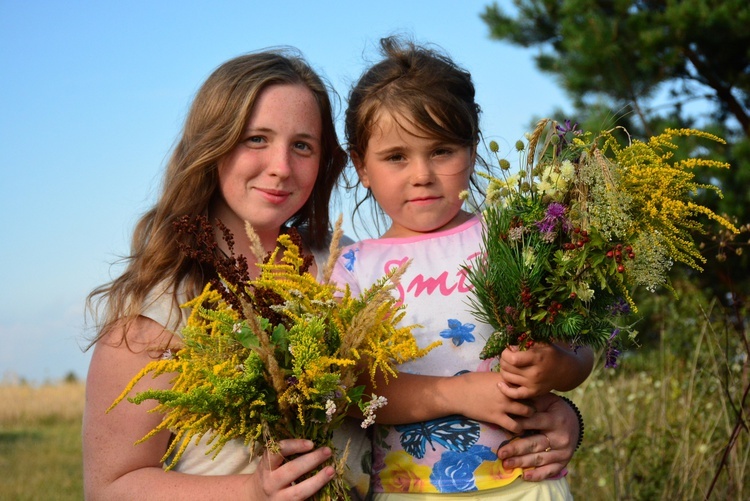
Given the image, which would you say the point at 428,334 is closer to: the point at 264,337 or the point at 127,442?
the point at 264,337

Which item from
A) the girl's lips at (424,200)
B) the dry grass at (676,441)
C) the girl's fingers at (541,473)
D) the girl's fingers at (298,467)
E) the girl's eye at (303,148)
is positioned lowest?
the dry grass at (676,441)

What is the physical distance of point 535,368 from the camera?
251 cm

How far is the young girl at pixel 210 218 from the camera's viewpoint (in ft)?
9.36

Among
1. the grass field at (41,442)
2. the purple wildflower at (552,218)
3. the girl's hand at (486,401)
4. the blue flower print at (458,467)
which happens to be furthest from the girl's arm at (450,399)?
the grass field at (41,442)

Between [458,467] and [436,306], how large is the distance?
1.84 feet

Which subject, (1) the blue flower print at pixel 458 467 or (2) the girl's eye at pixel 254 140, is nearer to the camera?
(1) the blue flower print at pixel 458 467

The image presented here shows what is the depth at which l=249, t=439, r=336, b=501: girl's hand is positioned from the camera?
7.61 ft

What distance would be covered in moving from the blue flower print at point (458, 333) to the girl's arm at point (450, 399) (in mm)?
163

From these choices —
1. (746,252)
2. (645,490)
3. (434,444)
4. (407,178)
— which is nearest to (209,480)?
(434,444)

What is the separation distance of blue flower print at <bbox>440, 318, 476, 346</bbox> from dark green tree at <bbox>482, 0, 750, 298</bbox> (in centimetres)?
622

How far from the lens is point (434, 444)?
2.73 m

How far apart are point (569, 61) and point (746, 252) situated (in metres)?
3.08

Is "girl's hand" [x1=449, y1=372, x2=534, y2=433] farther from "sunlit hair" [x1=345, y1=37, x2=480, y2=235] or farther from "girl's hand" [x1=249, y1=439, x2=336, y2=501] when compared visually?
"sunlit hair" [x1=345, y1=37, x2=480, y2=235]

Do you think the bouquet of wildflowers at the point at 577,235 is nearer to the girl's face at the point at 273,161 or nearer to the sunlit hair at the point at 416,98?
the sunlit hair at the point at 416,98
